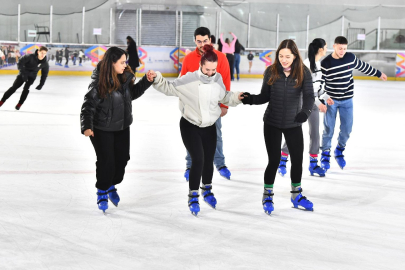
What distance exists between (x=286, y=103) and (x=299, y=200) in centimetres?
59

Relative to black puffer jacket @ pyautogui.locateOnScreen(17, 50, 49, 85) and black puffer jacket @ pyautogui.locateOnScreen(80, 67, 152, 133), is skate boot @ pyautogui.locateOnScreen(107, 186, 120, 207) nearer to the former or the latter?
black puffer jacket @ pyautogui.locateOnScreen(80, 67, 152, 133)

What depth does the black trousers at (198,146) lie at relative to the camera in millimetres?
3546

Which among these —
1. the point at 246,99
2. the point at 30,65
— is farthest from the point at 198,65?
the point at 30,65

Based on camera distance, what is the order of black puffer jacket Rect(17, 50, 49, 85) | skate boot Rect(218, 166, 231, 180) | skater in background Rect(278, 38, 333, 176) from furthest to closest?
black puffer jacket Rect(17, 50, 49, 85) → skater in background Rect(278, 38, 333, 176) → skate boot Rect(218, 166, 231, 180)

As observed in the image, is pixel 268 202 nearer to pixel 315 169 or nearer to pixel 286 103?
pixel 286 103

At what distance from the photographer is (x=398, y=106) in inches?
420

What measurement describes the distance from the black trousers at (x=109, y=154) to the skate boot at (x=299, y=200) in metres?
1.02

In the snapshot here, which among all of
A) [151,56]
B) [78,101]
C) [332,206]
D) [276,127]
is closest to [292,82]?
[276,127]

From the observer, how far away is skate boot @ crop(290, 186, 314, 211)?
12.0 feet

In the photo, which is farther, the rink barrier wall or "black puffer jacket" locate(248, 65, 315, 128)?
the rink barrier wall

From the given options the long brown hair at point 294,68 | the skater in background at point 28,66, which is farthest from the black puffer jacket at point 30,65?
the long brown hair at point 294,68

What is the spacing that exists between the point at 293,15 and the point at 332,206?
1576 centimetres

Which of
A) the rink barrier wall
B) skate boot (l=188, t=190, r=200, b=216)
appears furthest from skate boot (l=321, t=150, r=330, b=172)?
the rink barrier wall

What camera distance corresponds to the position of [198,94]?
140 inches
